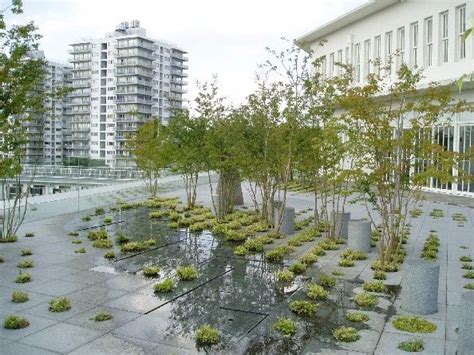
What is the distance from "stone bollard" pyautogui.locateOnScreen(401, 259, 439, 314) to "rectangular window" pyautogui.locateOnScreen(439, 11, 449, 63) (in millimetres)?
18634

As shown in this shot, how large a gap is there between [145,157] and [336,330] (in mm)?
16992

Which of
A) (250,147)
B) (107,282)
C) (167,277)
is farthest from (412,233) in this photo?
(107,282)

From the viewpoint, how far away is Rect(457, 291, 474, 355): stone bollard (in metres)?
5.63

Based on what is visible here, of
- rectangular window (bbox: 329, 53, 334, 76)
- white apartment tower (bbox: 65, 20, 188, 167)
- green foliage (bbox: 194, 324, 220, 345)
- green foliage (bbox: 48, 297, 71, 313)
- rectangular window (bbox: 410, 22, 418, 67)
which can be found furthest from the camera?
white apartment tower (bbox: 65, 20, 188, 167)

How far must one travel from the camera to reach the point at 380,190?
1052 centimetres

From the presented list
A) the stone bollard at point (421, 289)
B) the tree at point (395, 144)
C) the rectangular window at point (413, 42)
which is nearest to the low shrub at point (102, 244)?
the tree at point (395, 144)

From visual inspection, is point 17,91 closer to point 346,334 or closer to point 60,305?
point 60,305

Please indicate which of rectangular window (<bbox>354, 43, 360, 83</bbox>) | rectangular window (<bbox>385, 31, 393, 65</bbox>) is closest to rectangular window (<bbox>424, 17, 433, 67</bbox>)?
rectangular window (<bbox>385, 31, 393, 65</bbox>)

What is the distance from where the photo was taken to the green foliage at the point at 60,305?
7.25m

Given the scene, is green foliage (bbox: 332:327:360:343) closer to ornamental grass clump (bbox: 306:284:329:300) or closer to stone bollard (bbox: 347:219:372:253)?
ornamental grass clump (bbox: 306:284:329:300)

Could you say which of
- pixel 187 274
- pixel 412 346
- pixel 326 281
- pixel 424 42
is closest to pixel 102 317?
pixel 187 274

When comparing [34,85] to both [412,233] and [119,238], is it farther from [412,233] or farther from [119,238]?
[412,233]

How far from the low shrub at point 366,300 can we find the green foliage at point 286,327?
1.49 m

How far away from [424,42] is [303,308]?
21.2 metres
